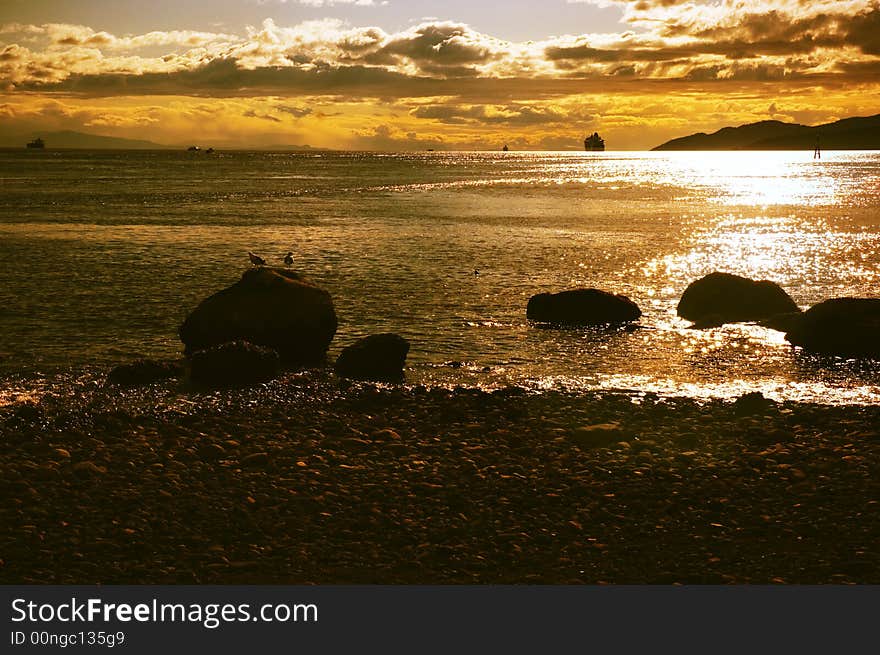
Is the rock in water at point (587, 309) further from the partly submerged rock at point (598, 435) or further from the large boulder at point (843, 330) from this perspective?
the partly submerged rock at point (598, 435)

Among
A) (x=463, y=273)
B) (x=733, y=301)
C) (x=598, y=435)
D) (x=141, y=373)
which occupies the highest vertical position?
(x=463, y=273)

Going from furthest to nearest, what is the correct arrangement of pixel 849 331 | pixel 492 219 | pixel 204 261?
pixel 492 219
pixel 204 261
pixel 849 331

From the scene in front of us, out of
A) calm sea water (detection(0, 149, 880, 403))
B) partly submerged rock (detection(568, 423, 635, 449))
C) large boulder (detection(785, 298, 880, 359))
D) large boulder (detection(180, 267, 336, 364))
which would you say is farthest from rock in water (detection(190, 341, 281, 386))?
large boulder (detection(785, 298, 880, 359))

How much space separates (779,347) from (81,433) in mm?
16469

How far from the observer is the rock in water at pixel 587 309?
2391cm

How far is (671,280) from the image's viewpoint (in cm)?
3350

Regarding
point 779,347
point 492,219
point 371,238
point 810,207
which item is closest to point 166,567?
point 779,347

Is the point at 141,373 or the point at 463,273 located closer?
the point at 141,373

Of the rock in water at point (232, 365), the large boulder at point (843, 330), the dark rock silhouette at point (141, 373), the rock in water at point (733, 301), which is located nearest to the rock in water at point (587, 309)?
the rock in water at point (733, 301)

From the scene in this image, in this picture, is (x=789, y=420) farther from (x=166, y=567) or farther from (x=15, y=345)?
(x=15, y=345)

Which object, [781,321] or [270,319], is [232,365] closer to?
[270,319]

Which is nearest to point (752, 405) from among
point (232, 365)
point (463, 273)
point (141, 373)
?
point (232, 365)

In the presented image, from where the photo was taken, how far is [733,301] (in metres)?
25.1

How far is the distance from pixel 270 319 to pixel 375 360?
295 centimetres
